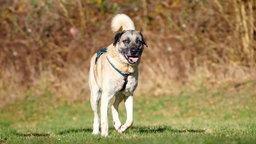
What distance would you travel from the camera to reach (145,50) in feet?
68.3

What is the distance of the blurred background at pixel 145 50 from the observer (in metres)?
19.5

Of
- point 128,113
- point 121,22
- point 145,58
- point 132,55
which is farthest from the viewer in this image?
point 145,58

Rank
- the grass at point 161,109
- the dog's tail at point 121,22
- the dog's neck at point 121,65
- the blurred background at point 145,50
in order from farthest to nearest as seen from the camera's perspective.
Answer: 1. the blurred background at point 145,50
2. the grass at point 161,109
3. the dog's tail at point 121,22
4. the dog's neck at point 121,65

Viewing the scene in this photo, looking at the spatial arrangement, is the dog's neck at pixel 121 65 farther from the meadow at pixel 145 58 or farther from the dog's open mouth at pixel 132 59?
the meadow at pixel 145 58

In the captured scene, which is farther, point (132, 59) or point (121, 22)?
point (121, 22)

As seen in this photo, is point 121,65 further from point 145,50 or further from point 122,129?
point 145,50

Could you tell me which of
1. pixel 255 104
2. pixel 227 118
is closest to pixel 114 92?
pixel 227 118

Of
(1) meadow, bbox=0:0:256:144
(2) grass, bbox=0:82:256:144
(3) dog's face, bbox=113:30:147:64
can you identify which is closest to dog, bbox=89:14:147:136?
(3) dog's face, bbox=113:30:147:64

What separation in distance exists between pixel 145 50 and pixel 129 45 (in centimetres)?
1156

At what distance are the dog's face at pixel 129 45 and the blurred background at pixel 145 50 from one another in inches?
380

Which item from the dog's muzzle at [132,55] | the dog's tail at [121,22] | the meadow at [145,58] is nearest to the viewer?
the dog's muzzle at [132,55]

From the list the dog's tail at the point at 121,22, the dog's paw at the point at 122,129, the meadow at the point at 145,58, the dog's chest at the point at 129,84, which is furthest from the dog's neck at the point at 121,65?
the meadow at the point at 145,58

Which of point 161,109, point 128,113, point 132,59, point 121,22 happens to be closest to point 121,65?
point 132,59

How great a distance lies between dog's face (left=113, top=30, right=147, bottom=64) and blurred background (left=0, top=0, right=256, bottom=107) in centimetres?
966
